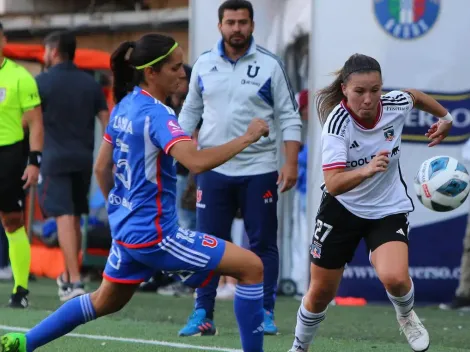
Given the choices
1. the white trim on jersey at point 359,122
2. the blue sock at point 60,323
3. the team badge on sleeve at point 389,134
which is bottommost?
the blue sock at point 60,323

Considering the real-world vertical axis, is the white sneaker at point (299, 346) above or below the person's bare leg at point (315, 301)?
below

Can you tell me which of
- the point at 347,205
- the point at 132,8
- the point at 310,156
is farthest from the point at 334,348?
the point at 132,8

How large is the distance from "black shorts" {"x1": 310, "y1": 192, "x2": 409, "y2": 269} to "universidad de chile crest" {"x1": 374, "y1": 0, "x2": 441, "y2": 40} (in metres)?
3.87

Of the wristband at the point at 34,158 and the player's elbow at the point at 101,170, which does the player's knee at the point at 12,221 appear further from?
the player's elbow at the point at 101,170

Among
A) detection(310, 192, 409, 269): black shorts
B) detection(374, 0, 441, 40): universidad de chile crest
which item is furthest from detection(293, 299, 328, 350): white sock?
detection(374, 0, 441, 40): universidad de chile crest

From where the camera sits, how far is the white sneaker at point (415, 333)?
270 inches

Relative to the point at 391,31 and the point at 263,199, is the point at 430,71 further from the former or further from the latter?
the point at 263,199

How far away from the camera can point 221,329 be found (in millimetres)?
8844

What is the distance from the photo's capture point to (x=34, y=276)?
13.8 metres

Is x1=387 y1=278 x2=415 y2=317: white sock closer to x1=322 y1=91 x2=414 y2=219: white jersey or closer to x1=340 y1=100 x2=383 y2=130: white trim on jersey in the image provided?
x1=322 y1=91 x2=414 y2=219: white jersey

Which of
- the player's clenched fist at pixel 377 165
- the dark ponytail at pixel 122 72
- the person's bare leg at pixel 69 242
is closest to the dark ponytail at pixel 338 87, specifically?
the player's clenched fist at pixel 377 165

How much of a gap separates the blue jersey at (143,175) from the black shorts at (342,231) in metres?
1.00

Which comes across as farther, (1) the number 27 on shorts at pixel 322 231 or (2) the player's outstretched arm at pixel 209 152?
(1) the number 27 on shorts at pixel 322 231

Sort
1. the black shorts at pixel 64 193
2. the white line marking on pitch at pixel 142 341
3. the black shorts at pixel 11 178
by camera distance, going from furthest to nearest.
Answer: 1. the black shorts at pixel 64 193
2. the black shorts at pixel 11 178
3. the white line marking on pitch at pixel 142 341
